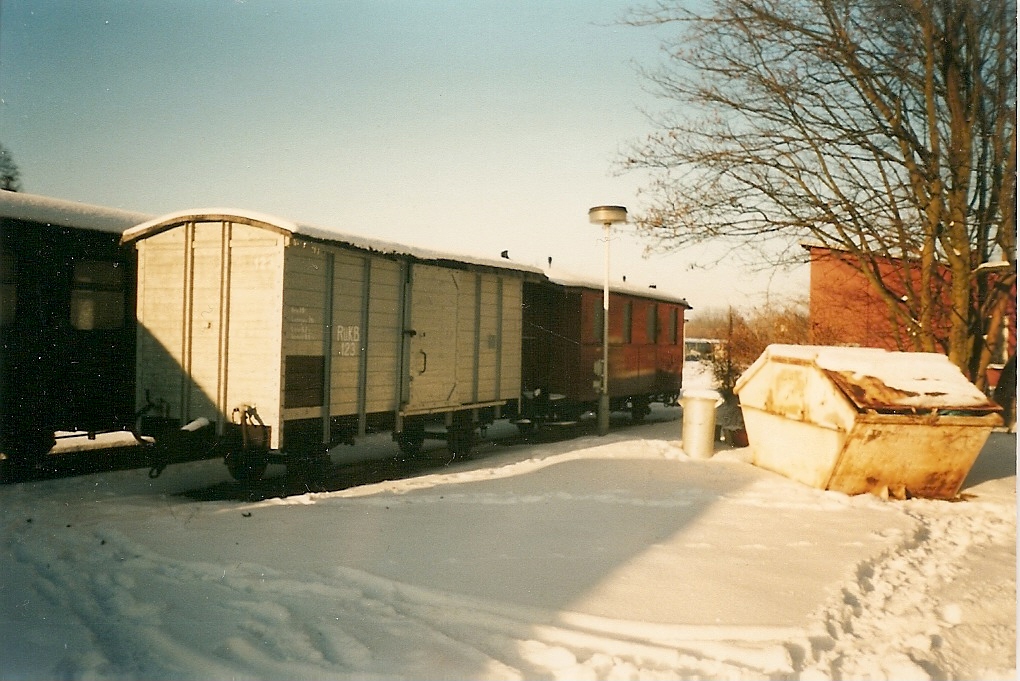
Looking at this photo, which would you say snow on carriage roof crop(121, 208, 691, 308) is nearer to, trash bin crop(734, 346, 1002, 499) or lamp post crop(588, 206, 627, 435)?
lamp post crop(588, 206, 627, 435)

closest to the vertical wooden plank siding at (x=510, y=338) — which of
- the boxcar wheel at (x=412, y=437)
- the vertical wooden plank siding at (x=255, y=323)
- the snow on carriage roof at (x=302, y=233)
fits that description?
the snow on carriage roof at (x=302, y=233)

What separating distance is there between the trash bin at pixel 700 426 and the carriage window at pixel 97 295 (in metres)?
7.81

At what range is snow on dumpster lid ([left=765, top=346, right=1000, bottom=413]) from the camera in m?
7.43

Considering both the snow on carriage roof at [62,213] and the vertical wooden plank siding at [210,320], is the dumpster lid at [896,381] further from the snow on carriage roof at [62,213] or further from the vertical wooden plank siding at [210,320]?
the snow on carriage roof at [62,213]

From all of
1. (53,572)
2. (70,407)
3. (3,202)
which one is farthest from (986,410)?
(3,202)

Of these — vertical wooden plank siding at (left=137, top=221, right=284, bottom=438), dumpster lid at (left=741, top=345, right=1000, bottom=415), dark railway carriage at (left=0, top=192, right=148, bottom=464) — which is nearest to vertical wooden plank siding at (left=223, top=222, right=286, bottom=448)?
vertical wooden plank siding at (left=137, top=221, right=284, bottom=438)

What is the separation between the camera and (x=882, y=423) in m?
7.34

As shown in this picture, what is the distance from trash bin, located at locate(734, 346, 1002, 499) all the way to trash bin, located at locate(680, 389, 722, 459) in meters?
1.35

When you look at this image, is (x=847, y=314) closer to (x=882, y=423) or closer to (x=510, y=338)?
(x=510, y=338)

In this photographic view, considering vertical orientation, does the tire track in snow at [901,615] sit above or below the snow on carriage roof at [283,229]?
below

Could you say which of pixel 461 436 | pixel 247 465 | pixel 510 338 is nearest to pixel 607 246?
pixel 510 338

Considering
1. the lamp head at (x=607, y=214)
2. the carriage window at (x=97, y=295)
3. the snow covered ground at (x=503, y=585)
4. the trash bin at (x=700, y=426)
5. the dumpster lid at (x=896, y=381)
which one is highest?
the lamp head at (x=607, y=214)

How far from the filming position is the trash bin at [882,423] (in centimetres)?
741

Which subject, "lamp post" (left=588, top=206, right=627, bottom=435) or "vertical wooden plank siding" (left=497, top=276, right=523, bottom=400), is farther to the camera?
"lamp post" (left=588, top=206, right=627, bottom=435)
